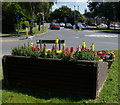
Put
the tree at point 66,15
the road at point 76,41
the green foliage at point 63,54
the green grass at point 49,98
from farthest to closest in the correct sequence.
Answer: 1. the tree at point 66,15
2. the road at point 76,41
3. the green foliage at point 63,54
4. the green grass at point 49,98

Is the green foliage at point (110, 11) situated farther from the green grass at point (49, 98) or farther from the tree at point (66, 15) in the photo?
the green grass at point (49, 98)

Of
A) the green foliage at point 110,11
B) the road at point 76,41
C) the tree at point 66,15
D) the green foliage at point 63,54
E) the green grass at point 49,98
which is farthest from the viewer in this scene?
the tree at point 66,15

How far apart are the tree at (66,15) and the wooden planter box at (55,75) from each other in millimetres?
76221

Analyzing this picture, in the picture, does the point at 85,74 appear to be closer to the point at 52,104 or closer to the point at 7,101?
the point at 52,104

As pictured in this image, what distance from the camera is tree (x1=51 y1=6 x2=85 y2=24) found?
270ft

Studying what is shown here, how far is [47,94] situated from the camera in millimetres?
5305

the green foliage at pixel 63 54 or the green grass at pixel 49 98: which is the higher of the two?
the green foliage at pixel 63 54

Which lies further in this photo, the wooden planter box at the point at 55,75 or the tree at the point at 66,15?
the tree at the point at 66,15

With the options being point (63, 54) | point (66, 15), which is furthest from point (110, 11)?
point (63, 54)

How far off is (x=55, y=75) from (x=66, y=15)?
81.9 metres

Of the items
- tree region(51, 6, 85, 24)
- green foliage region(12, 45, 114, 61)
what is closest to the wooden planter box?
green foliage region(12, 45, 114, 61)

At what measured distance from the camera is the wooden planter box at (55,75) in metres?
4.97

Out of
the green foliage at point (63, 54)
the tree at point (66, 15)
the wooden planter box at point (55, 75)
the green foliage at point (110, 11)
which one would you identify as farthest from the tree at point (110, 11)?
the wooden planter box at point (55, 75)

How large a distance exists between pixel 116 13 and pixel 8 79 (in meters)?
44.6
